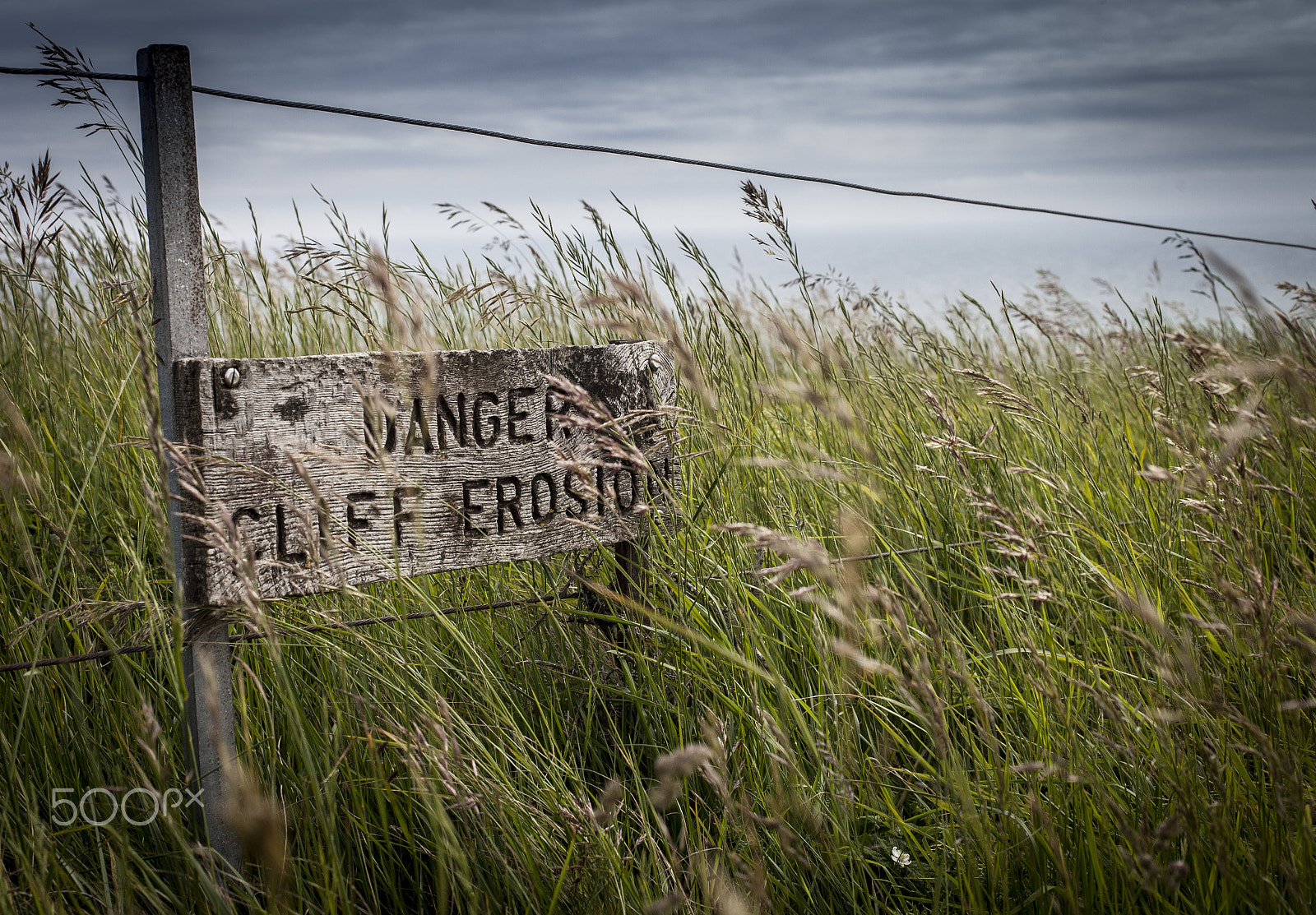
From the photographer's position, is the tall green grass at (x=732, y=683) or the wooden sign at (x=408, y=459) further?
the wooden sign at (x=408, y=459)

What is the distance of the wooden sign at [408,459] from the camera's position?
1.42 meters

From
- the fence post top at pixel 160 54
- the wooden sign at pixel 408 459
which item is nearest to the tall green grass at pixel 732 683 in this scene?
the wooden sign at pixel 408 459

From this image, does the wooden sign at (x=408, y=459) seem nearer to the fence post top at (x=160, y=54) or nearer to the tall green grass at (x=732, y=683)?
the tall green grass at (x=732, y=683)

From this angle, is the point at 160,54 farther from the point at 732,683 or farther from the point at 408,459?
the point at 732,683

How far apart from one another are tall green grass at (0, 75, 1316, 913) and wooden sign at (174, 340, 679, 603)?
133 mm

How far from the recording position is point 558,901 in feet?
4.34

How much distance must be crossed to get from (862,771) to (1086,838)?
0.42 meters

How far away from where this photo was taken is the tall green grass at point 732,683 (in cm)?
118

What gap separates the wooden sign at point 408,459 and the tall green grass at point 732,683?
0.44 ft

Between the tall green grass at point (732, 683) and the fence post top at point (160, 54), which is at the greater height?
the fence post top at point (160, 54)

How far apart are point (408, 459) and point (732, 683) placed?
2.68ft

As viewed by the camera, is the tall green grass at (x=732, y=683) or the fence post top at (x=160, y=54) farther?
the fence post top at (x=160, y=54)

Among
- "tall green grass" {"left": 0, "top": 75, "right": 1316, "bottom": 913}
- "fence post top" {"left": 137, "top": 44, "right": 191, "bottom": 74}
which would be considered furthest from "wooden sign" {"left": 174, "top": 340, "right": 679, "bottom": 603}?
"fence post top" {"left": 137, "top": 44, "right": 191, "bottom": 74}

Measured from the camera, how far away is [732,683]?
161cm
